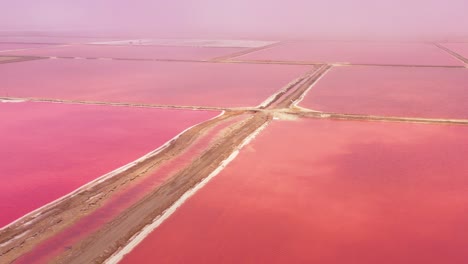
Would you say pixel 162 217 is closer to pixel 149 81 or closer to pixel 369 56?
pixel 149 81

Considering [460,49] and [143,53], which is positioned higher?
[460,49]

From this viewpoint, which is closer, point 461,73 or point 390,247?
point 390,247

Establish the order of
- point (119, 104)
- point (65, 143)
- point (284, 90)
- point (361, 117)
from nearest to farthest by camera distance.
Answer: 1. point (65, 143)
2. point (361, 117)
3. point (119, 104)
4. point (284, 90)

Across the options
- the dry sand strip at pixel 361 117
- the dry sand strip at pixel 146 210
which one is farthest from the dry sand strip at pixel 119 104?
the dry sand strip at pixel 146 210

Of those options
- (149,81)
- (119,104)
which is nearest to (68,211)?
(119,104)

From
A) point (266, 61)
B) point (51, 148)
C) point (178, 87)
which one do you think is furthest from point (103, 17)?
point (51, 148)

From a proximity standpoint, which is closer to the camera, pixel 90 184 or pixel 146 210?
pixel 146 210

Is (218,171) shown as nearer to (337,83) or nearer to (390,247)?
(390,247)
